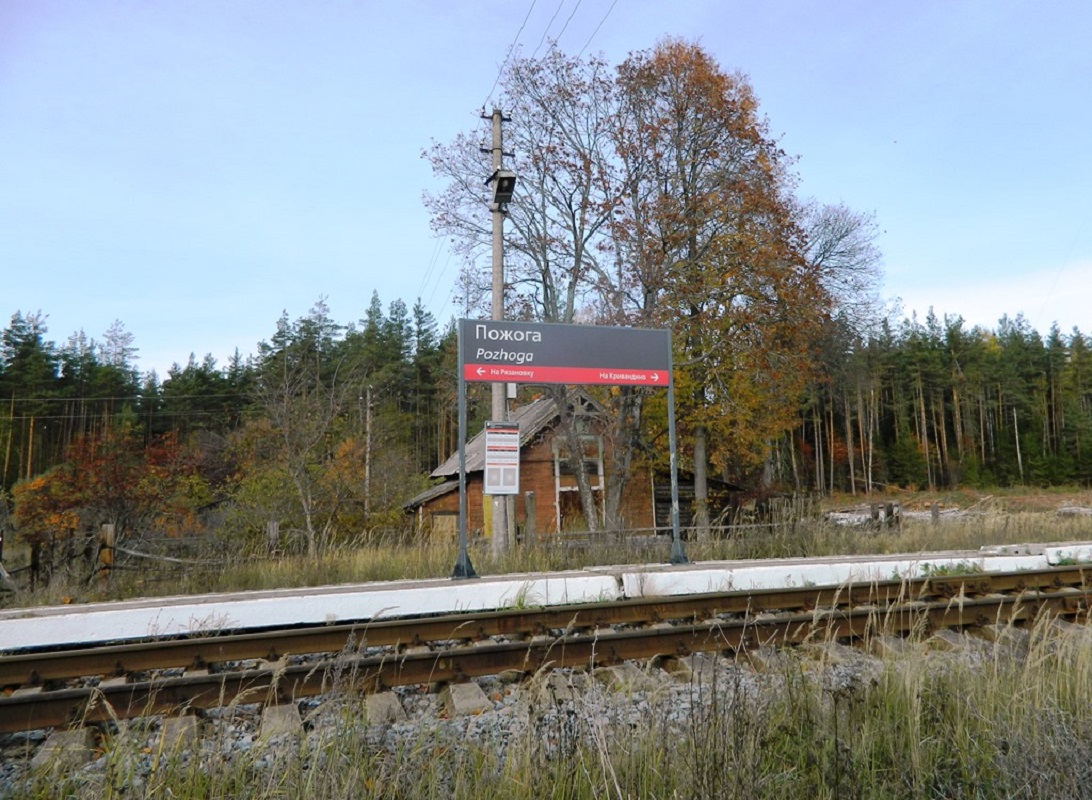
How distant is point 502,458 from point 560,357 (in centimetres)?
179

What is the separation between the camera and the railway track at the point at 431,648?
521 cm

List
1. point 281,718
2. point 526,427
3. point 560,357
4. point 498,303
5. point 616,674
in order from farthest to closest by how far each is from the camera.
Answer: point 526,427, point 498,303, point 560,357, point 616,674, point 281,718

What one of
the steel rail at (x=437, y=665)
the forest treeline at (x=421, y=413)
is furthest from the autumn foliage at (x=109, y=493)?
the steel rail at (x=437, y=665)

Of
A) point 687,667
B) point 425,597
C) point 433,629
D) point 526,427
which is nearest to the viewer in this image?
point 687,667

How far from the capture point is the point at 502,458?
1147 centimetres

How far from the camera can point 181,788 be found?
3193 mm

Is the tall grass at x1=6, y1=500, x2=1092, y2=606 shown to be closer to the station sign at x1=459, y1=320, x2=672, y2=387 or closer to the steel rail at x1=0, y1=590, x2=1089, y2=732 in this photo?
the station sign at x1=459, y1=320, x2=672, y2=387

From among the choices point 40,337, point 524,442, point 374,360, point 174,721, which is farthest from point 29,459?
point 174,721

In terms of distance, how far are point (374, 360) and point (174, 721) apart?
196 feet

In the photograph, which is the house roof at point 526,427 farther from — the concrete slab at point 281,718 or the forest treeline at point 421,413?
the concrete slab at point 281,718

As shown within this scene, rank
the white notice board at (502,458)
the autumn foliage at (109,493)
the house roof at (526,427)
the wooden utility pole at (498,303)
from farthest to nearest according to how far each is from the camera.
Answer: the house roof at (526,427)
the autumn foliage at (109,493)
the wooden utility pole at (498,303)
the white notice board at (502,458)

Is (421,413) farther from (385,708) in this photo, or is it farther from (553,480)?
(385,708)

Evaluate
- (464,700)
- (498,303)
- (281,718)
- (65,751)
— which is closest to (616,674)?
(464,700)

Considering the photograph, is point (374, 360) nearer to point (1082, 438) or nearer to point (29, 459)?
point (29, 459)
